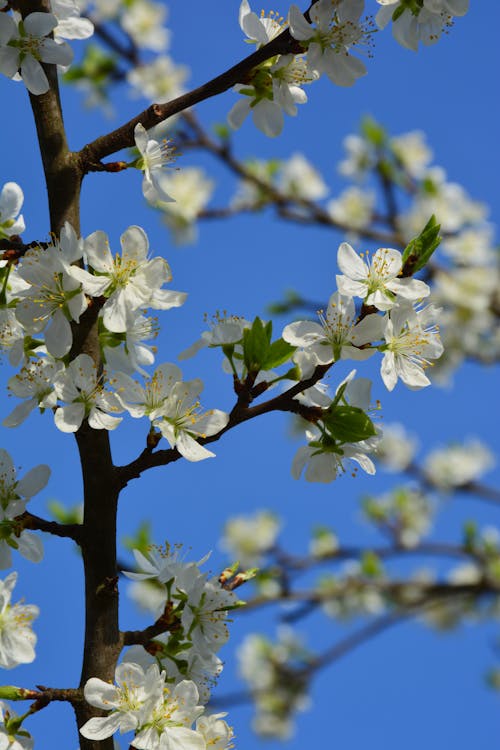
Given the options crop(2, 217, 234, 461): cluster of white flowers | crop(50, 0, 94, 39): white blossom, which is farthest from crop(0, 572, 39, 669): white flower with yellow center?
crop(50, 0, 94, 39): white blossom

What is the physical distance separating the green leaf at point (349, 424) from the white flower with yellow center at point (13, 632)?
0.65 metres

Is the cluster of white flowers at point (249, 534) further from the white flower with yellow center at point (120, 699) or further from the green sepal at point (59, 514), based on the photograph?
the white flower with yellow center at point (120, 699)

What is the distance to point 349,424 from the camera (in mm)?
1376

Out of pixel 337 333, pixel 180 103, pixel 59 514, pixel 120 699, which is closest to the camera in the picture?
pixel 120 699

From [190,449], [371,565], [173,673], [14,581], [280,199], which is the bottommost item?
[173,673]

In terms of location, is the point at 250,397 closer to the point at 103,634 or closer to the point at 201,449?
the point at 201,449

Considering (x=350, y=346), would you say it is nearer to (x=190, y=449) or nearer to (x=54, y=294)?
(x=190, y=449)

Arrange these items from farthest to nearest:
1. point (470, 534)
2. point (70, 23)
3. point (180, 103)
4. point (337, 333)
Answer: point (470, 534) → point (70, 23) → point (180, 103) → point (337, 333)

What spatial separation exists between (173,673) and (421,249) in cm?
84

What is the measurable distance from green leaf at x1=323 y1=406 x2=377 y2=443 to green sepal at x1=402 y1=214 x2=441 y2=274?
26cm

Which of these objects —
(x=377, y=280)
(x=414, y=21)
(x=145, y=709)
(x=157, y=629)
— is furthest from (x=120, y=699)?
(x=414, y=21)

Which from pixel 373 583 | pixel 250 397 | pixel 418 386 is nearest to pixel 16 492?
pixel 250 397

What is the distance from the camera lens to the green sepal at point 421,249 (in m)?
1.38

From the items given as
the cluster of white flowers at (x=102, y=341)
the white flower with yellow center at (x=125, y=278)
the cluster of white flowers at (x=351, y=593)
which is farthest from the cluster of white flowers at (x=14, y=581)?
the cluster of white flowers at (x=351, y=593)
